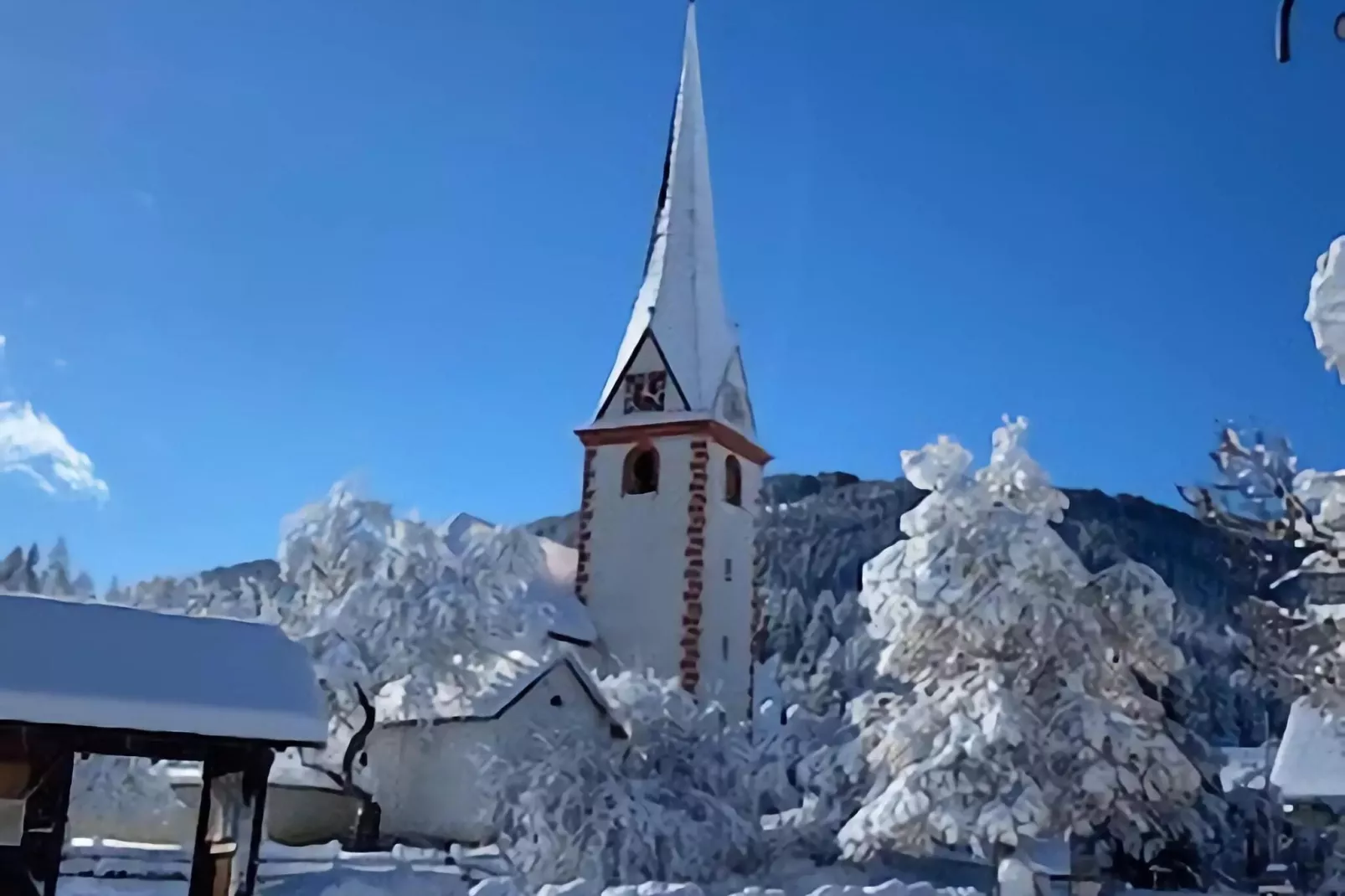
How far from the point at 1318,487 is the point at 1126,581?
450 cm

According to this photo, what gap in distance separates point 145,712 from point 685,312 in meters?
23.4

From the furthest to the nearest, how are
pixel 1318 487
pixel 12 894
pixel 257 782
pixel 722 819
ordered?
pixel 722 819 < pixel 1318 487 < pixel 257 782 < pixel 12 894

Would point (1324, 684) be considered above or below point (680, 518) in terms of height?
below

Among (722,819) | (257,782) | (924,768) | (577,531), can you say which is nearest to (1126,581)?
(924,768)

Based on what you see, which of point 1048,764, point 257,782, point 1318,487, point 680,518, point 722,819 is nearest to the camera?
point 257,782

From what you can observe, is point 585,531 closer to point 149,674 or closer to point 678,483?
point 678,483

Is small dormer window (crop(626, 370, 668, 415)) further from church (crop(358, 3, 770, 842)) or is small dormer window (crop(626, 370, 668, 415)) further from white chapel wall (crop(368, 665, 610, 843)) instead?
white chapel wall (crop(368, 665, 610, 843))

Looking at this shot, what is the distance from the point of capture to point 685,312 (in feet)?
104

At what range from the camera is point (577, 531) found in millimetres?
31578

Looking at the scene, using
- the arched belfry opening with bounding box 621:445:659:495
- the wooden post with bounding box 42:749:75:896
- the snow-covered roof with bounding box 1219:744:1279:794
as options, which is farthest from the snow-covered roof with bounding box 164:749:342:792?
the snow-covered roof with bounding box 1219:744:1279:794

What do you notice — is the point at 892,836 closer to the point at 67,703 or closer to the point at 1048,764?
the point at 1048,764

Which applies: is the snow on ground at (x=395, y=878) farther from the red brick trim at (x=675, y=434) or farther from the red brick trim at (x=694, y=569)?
the red brick trim at (x=675, y=434)

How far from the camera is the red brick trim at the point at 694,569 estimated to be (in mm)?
28438

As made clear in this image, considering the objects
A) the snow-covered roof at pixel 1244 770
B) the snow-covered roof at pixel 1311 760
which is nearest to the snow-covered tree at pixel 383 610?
the snow-covered roof at pixel 1244 770
